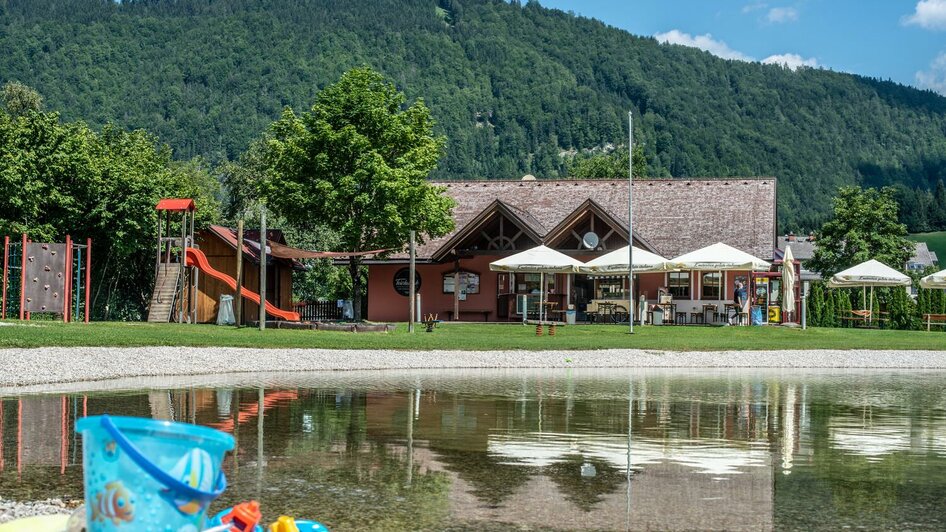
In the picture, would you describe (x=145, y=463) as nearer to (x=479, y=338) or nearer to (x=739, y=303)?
(x=479, y=338)

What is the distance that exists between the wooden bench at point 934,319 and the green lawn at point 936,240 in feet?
386

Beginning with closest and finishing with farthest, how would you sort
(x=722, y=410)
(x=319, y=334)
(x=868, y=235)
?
(x=722, y=410) → (x=319, y=334) → (x=868, y=235)

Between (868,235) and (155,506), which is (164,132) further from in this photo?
(155,506)

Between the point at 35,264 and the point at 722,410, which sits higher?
the point at 35,264

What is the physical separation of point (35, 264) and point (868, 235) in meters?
49.5

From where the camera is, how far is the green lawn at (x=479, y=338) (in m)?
24.3

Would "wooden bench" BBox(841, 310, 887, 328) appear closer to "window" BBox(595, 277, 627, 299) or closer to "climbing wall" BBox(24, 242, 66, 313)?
"window" BBox(595, 277, 627, 299)

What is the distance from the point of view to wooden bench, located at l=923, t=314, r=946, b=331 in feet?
141

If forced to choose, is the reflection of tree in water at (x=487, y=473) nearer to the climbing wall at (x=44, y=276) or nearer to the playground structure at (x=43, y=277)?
the playground structure at (x=43, y=277)

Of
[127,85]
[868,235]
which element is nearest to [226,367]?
[868,235]

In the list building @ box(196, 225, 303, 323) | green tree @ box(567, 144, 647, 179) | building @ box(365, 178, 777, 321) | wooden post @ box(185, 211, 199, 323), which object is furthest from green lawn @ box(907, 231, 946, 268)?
wooden post @ box(185, 211, 199, 323)

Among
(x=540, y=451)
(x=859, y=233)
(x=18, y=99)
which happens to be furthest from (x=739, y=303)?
(x=18, y=99)

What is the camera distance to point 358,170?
38656mm

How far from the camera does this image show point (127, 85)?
632 ft
